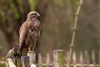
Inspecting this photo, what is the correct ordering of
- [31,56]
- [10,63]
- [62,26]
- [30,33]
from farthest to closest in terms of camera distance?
[62,26]
[30,33]
[31,56]
[10,63]

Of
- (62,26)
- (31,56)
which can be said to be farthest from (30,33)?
(62,26)

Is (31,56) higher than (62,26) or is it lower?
lower

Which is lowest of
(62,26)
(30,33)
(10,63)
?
(10,63)

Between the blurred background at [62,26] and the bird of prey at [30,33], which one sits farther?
the blurred background at [62,26]

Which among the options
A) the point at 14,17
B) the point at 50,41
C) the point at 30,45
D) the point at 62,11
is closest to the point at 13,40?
the point at 14,17

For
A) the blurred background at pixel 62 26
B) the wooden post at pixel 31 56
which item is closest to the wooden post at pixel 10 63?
the wooden post at pixel 31 56

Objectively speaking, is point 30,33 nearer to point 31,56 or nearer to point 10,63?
point 31,56

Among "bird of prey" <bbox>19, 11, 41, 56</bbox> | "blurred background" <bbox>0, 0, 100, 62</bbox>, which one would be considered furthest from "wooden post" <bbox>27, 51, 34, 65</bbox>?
"blurred background" <bbox>0, 0, 100, 62</bbox>

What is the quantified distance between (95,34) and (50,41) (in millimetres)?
2423

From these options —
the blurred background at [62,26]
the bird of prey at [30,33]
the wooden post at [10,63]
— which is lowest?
the wooden post at [10,63]

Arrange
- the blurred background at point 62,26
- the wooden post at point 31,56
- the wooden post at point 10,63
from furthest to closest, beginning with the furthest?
the blurred background at point 62,26, the wooden post at point 31,56, the wooden post at point 10,63

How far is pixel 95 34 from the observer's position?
2248cm

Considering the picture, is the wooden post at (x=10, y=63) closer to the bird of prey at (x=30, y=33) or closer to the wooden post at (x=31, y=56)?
the wooden post at (x=31, y=56)

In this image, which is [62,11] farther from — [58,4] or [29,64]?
[29,64]
